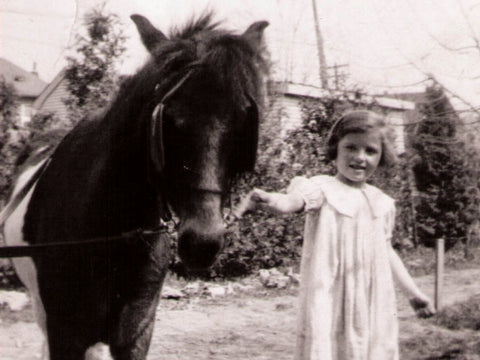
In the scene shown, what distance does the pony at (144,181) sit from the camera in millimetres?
2211

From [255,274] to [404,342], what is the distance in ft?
12.8

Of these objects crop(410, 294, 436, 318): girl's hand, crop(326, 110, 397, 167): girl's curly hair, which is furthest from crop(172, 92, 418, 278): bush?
crop(410, 294, 436, 318): girl's hand

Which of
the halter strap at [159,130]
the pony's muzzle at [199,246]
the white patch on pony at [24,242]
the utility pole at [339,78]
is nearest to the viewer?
the pony's muzzle at [199,246]

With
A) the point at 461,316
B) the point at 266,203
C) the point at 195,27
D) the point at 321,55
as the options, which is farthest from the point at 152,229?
the point at 321,55

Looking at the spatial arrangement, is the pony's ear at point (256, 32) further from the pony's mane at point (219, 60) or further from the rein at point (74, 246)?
the rein at point (74, 246)

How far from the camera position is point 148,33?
2.60 meters

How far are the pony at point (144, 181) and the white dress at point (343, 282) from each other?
2.45 ft

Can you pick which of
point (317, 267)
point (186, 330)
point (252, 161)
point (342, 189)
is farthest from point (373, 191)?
point (186, 330)

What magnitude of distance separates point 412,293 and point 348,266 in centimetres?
37

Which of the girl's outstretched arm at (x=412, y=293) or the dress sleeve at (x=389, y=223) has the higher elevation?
the dress sleeve at (x=389, y=223)

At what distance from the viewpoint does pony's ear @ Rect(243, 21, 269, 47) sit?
2541 mm

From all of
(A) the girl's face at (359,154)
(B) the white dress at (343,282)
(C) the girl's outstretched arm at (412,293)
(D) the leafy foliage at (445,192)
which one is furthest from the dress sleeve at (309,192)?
(D) the leafy foliage at (445,192)

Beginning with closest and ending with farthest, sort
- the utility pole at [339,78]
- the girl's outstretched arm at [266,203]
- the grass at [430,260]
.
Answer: the girl's outstretched arm at [266,203] → the utility pole at [339,78] → the grass at [430,260]

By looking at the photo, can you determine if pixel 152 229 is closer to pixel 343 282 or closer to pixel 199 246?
pixel 199 246
